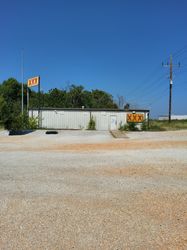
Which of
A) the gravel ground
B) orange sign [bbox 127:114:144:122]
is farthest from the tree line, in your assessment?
the gravel ground

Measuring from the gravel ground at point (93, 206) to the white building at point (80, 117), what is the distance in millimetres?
29938

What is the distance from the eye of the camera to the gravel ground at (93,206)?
5125mm

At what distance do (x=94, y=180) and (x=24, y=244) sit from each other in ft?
15.2

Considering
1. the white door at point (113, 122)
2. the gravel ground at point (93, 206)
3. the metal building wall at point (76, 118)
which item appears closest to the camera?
the gravel ground at point (93, 206)

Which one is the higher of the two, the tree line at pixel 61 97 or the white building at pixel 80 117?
the tree line at pixel 61 97

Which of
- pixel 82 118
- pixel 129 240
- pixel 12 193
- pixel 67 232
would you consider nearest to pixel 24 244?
pixel 67 232

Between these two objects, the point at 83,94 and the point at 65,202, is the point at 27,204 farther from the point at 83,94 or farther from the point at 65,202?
the point at 83,94

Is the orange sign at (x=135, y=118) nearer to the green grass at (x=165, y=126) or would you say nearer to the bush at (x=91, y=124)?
the green grass at (x=165, y=126)

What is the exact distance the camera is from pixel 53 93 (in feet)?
277

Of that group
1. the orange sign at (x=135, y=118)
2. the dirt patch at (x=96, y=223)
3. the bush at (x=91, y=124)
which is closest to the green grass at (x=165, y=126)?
the orange sign at (x=135, y=118)

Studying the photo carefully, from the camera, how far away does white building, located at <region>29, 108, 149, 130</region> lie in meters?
42.2

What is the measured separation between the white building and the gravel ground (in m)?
29.9

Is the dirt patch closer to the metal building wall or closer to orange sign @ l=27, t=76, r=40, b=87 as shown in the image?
the metal building wall

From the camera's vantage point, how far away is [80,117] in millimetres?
42781
